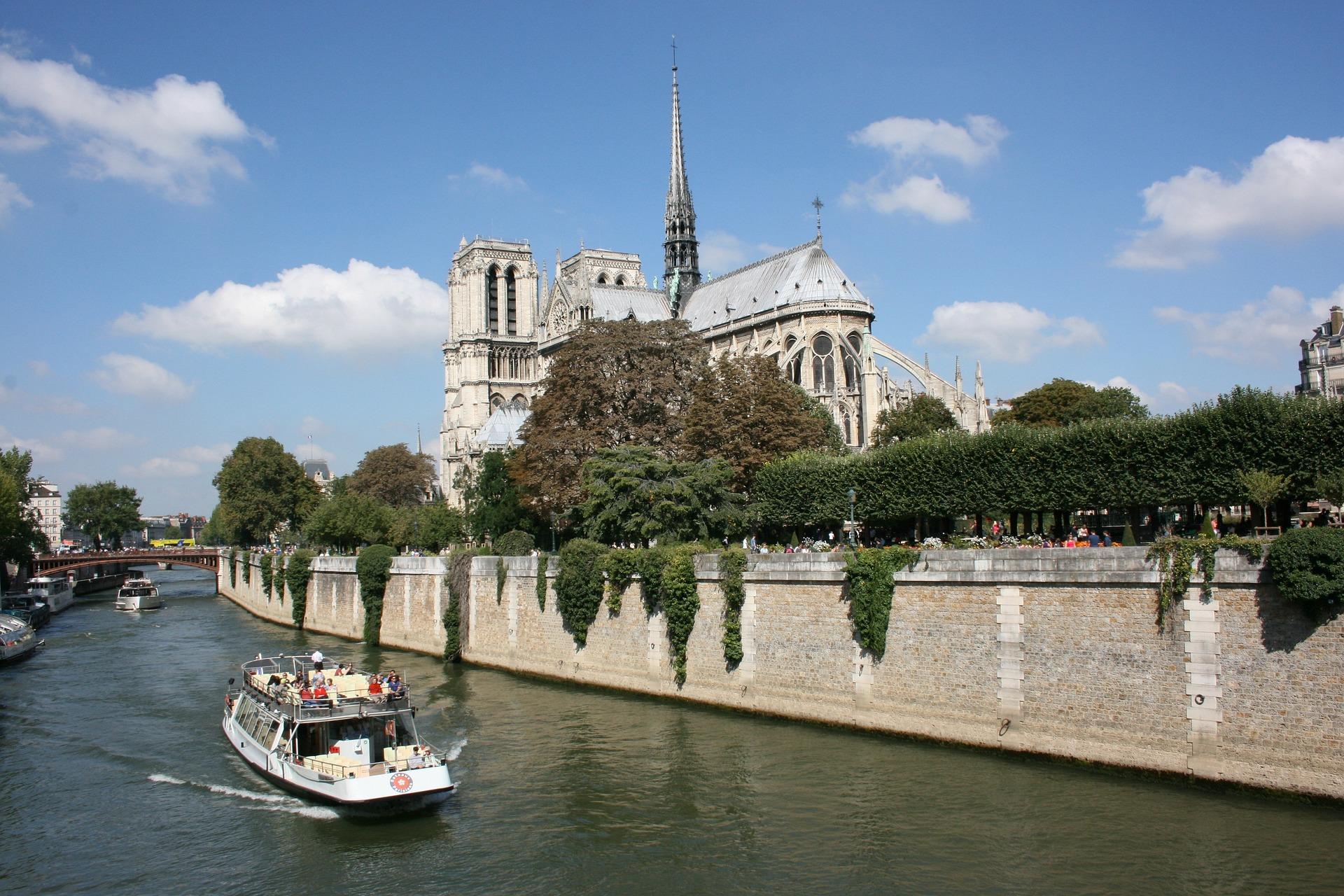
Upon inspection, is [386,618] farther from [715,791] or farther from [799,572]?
[715,791]

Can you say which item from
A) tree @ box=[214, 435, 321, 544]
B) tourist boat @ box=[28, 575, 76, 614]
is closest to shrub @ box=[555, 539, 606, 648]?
tourist boat @ box=[28, 575, 76, 614]

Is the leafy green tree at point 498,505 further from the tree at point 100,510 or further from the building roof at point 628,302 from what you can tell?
the tree at point 100,510

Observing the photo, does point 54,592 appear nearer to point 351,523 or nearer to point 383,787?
point 351,523

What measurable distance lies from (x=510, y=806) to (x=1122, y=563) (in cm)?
1191

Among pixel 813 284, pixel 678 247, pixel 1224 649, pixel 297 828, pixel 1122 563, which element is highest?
pixel 678 247

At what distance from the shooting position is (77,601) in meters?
82.8

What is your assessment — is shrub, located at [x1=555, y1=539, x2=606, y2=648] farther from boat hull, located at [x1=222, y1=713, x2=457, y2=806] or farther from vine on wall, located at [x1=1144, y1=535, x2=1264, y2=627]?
vine on wall, located at [x1=1144, y1=535, x2=1264, y2=627]

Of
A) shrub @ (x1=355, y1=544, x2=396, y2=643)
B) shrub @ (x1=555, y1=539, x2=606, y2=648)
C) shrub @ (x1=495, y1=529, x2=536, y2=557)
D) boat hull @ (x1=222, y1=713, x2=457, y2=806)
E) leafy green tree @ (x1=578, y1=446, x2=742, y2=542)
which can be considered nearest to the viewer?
boat hull @ (x1=222, y1=713, x2=457, y2=806)

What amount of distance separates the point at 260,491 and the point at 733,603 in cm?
7247

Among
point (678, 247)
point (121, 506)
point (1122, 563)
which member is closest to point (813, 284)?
point (678, 247)

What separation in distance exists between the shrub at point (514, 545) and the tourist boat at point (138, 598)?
34.4 meters

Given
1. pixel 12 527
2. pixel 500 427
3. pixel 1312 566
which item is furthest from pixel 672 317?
pixel 1312 566

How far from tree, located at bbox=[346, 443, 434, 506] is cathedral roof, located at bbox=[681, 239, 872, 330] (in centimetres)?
3497

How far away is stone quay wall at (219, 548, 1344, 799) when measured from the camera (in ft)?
58.6
